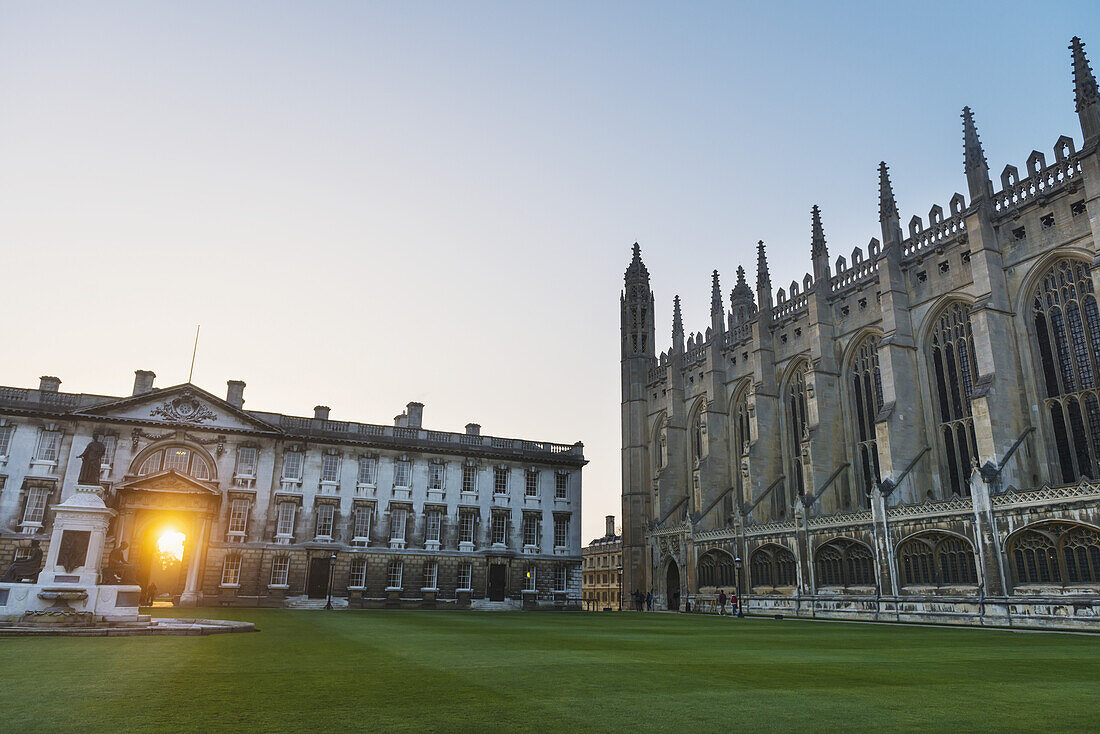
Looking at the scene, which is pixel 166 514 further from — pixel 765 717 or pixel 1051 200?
pixel 1051 200

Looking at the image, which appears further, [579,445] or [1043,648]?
[579,445]

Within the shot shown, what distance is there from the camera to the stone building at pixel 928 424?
1116 inches

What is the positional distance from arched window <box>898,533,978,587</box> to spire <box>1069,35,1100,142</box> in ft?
59.0

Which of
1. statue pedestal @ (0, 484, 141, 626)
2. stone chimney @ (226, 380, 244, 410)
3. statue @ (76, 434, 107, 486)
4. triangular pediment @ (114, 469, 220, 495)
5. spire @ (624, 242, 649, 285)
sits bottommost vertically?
statue pedestal @ (0, 484, 141, 626)

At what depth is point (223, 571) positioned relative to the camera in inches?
1697

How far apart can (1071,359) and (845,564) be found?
13.6 m

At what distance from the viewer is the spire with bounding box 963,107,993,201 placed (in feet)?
115

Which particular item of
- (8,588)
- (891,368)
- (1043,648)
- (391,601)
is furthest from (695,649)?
(391,601)

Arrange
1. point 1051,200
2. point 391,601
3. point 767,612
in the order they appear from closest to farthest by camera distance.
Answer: point 1051,200 → point 767,612 → point 391,601

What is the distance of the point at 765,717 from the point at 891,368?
1308 inches

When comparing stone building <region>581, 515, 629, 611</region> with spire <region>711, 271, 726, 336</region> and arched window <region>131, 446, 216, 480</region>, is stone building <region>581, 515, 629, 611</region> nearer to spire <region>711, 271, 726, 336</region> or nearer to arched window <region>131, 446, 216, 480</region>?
spire <region>711, 271, 726, 336</region>

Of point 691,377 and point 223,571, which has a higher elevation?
point 691,377

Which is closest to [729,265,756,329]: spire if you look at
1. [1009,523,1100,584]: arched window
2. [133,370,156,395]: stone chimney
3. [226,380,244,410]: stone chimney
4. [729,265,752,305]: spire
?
[729,265,752,305]: spire

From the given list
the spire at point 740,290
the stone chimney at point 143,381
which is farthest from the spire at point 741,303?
the stone chimney at point 143,381
